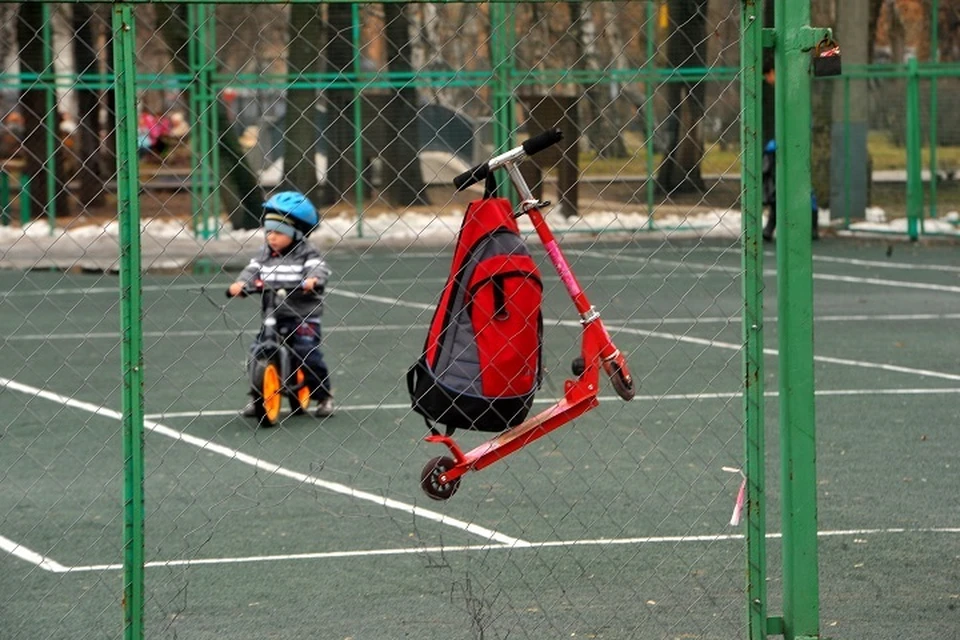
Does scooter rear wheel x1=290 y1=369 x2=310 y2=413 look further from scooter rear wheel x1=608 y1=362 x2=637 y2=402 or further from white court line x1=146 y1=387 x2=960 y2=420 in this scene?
scooter rear wheel x1=608 y1=362 x2=637 y2=402

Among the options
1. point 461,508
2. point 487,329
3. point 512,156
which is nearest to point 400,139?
point 461,508

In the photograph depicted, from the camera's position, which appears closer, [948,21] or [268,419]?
[268,419]

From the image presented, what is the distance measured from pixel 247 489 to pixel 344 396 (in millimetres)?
2913

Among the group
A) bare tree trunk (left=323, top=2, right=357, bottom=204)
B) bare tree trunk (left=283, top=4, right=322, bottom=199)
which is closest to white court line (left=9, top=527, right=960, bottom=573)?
bare tree trunk (left=323, top=2, right=357, bottom=204)

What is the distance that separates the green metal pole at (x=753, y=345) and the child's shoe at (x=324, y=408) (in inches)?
222

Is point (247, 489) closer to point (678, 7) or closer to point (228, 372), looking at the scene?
point (228, 372)

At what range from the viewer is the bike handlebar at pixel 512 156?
488 centimetres

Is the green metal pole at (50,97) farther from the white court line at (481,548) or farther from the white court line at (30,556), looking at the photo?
the white court line at (481,548)

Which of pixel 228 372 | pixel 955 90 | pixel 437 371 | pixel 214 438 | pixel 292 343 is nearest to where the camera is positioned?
pixel 437 371

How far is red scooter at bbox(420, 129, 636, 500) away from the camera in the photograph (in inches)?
198

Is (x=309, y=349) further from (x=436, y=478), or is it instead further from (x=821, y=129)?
(x=821, y=129)

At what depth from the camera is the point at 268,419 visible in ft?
32.6

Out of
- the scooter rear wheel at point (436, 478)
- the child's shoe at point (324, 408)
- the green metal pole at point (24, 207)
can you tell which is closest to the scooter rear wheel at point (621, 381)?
the scooter rear wheel at point (436, 478)

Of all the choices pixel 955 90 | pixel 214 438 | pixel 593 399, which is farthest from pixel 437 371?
pixel 955 90
